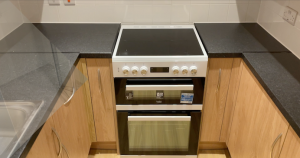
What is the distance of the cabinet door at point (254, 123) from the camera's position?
1.21 metres

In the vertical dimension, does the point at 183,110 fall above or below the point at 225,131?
above

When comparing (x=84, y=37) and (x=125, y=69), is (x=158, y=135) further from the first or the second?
(x=84, y=37)

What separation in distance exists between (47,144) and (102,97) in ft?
2.18

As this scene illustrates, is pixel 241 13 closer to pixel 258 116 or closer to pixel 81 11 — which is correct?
pixel 258 116

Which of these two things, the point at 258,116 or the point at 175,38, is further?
the point at 175,38

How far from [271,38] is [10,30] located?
6.19 feet

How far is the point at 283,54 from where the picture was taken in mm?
1577

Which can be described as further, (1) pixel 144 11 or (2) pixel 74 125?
(1) pixel 144 11

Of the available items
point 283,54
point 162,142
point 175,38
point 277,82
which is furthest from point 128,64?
point 283,54

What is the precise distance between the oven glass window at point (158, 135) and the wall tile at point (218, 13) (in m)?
0.88

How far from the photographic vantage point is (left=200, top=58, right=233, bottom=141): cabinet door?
1.66 metres

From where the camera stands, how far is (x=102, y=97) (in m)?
1.79

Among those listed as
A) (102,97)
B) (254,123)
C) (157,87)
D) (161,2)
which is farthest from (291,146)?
(161,2)

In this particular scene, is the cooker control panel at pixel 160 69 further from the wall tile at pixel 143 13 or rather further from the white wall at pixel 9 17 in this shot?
the white wall at pixel 9 17
